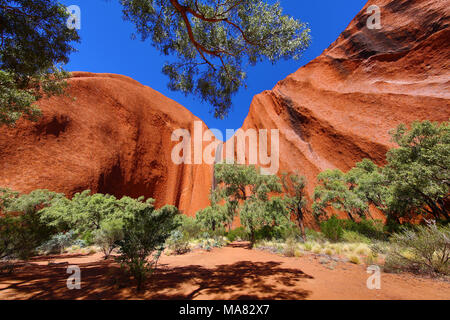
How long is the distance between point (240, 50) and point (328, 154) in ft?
65.2

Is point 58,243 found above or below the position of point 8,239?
below

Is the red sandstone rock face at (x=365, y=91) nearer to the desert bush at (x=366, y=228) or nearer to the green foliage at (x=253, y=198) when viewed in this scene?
the desert bush at (x=366, y=228)

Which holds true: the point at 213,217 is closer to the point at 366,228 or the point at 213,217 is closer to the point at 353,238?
the point at 353,238

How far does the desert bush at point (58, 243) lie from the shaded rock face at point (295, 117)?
9390 millimetres

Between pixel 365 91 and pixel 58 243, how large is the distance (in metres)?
33.3

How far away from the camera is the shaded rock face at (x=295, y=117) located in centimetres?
1833

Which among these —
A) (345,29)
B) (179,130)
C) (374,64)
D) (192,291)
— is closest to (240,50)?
(192,291)

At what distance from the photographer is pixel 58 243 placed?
11094 mm

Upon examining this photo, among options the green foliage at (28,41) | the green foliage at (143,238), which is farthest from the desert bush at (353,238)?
the green foliage at (28,41)

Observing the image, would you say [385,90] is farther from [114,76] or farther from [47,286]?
[114,76]

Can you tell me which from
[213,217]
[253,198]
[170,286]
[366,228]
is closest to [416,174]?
[366,228]

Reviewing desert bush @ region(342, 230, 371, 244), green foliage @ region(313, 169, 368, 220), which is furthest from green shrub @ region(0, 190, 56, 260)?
green foliage @ region(313, 169, 368, 220)

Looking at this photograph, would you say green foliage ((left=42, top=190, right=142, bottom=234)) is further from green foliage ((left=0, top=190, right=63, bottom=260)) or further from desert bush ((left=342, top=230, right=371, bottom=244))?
desert bush ((left=342, top=230, right=371, bottom=244))

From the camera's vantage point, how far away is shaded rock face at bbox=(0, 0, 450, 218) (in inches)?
722
